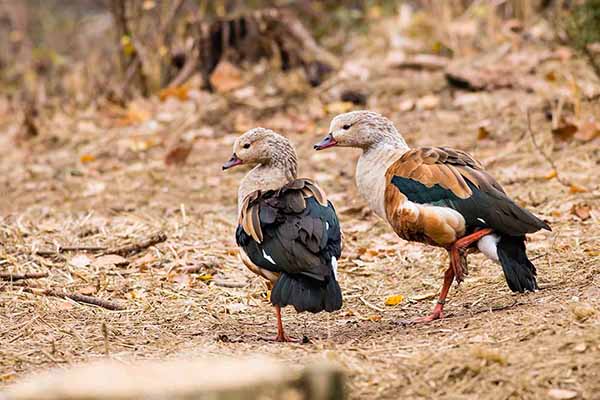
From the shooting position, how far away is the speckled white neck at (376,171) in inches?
207

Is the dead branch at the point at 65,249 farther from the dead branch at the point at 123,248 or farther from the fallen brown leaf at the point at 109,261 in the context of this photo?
the fallen brown leaf at the point at 109,261

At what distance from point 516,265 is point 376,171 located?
104 cm

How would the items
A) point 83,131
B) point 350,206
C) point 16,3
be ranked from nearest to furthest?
point 350,206 < point 83,131 < point 16,3

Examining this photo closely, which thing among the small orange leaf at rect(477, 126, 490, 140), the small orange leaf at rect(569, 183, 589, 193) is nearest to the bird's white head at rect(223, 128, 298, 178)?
the small orange leaf at rect(569, 183, 589, 193)

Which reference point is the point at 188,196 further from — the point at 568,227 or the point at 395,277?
the point at 568,227

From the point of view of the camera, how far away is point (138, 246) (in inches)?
248

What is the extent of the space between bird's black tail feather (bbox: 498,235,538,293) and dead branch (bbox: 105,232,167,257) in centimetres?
248

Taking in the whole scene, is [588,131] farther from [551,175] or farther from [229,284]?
[229,284]

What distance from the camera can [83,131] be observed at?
10094 millimetres

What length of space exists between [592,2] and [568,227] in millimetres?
2910

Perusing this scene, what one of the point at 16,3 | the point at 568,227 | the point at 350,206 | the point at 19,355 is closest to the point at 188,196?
the point at 350,206

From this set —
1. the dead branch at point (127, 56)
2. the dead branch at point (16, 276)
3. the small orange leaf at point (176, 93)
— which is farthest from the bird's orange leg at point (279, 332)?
the dead branch at point (127, 56)

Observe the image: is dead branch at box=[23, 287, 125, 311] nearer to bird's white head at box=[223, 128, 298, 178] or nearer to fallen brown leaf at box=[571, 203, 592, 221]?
bird's white head at box=[223, 128, 298, 178]

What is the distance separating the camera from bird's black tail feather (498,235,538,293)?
15.5ft
